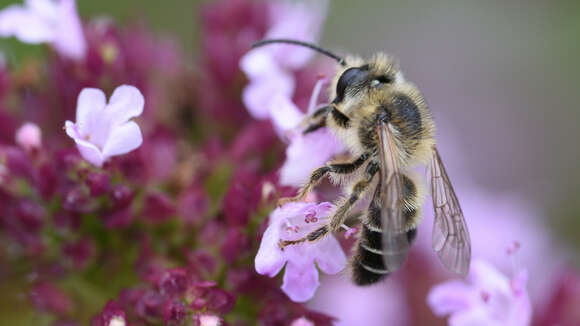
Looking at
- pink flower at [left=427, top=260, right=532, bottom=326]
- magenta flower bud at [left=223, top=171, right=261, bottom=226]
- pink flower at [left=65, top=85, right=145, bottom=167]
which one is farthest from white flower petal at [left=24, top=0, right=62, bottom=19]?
pink flower at [left=427, top=260, right=532, bottom=326]

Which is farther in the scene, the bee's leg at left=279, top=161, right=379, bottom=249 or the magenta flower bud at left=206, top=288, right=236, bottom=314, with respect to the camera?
the magenta flower bud at left=206, top=288, right=236, bottom=314

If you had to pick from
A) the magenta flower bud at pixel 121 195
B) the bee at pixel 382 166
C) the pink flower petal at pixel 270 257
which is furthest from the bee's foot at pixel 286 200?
the magenta flower bud at pixel 121 195

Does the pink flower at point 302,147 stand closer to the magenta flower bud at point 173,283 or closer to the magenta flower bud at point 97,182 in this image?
the magenta flower bud at point 173,283

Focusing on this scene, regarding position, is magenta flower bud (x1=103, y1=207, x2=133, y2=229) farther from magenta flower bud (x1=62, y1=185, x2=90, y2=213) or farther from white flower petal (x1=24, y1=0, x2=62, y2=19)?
white flower petal (x1=24, y1=0, x2=62, y2=19)

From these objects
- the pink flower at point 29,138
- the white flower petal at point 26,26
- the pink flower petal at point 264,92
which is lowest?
the pink flower at point 29,138

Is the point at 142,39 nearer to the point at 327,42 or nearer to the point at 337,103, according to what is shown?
the point at 337,103

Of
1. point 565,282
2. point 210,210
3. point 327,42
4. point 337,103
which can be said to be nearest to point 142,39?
point 210,210
